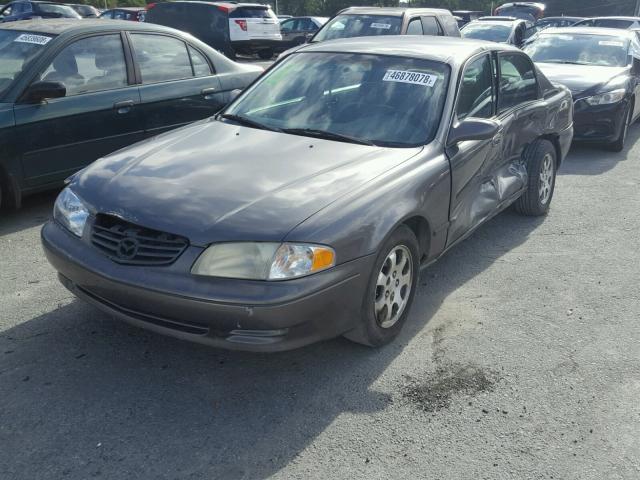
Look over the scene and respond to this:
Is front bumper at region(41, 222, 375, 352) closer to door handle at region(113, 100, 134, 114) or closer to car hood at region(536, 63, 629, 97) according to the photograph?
door handle at region(113, 100, 134, 114)

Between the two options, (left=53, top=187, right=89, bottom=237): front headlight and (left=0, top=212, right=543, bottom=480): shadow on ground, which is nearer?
(left=0, top=212, right=543, bottom=480): shadow on ground

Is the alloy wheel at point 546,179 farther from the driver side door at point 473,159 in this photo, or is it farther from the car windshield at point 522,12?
the car windshield at point 522,12

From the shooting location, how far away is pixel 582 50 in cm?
963

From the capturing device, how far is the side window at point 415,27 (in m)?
10.7

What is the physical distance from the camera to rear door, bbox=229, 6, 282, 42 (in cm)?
1759

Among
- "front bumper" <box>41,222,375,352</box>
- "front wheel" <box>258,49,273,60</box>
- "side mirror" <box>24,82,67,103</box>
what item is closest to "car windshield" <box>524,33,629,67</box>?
"side mirror" <box>24,82,67,103</box>

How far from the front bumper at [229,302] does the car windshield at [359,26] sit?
26.7 feet

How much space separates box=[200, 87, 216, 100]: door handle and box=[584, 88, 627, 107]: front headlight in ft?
15.5

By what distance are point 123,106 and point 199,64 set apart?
3.68 feet

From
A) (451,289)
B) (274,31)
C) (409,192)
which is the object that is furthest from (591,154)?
(274,31)

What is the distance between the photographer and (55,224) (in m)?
3.59

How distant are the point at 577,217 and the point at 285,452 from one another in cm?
422

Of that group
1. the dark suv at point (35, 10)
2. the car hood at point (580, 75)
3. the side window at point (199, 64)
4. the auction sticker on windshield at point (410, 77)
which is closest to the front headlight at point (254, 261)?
the auction sticker on windshield at point (410, 77)

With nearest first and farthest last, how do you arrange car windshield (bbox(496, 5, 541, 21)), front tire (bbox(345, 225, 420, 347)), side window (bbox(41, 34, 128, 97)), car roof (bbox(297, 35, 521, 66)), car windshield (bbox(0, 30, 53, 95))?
front tire (bbox(345, 225, 420, 347)) → car roof (bbox(297, 35, 521, 66)) → car windshield (bbox(0, 30, 53, 95)) → side window (bbox(41, 34, 128, 97)) → car windshield (bbox(496, 5, 541, 21))
